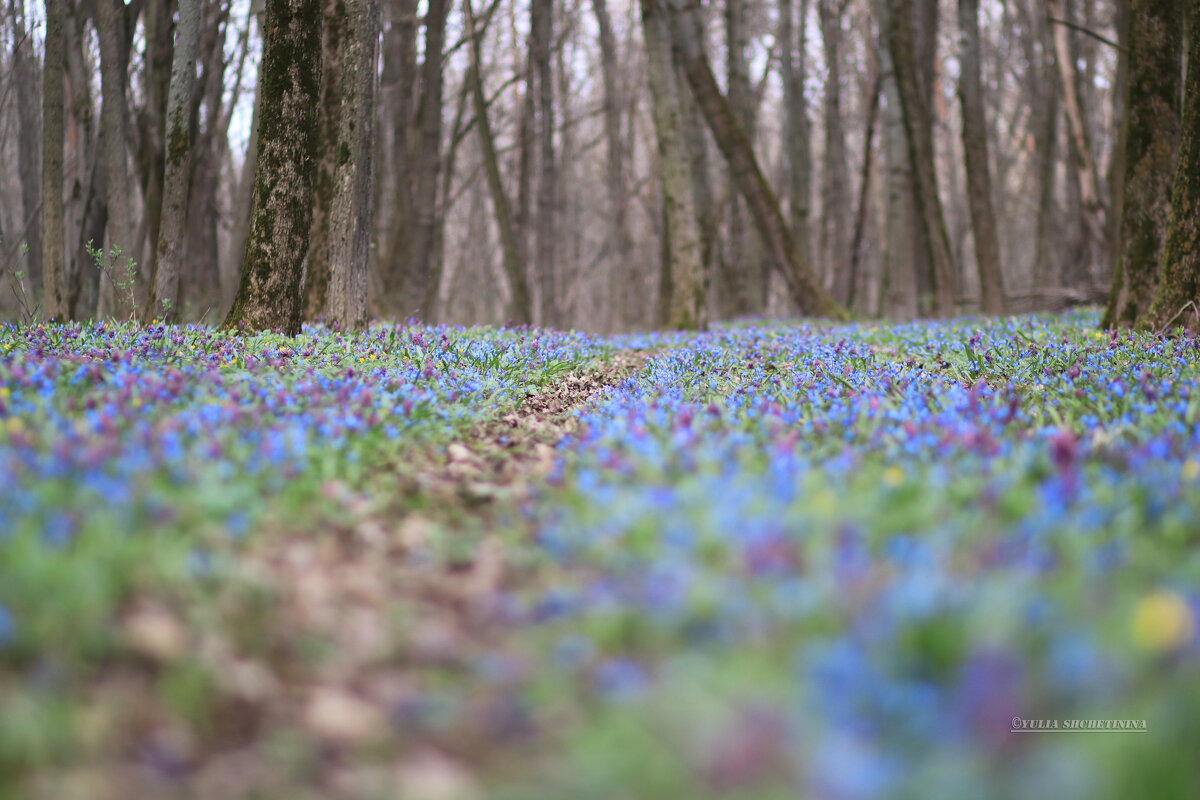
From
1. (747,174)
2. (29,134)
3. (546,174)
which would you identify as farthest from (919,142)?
(29,134)

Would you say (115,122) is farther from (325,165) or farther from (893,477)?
(893,477)

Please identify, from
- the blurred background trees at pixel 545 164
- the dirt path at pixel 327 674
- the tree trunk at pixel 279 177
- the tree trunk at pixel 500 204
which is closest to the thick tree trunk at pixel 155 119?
the blurred background trees at pixel 545 164

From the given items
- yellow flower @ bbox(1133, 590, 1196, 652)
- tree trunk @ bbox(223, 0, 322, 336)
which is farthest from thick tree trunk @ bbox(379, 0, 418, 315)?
yellow flower @ bbox(1133, 590, 1196, 652)

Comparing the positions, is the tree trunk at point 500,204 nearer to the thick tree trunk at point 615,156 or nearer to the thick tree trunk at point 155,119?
the thick tree trunk at point 155,119

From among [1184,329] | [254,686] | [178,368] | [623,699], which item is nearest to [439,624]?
[254,686]

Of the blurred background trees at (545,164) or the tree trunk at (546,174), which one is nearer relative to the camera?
the blurred background trees at (545,164)

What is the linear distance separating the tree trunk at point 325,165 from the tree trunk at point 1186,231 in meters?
8.47

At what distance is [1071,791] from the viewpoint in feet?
4.99

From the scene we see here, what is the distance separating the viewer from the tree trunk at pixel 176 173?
919 cm

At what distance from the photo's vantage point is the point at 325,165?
402 inches

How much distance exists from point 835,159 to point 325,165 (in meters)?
15.7

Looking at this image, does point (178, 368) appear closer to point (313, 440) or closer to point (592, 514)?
point (313, 440)

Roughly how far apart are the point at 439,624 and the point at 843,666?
1.13 meters

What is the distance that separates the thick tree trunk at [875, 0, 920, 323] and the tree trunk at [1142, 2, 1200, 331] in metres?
6.79
